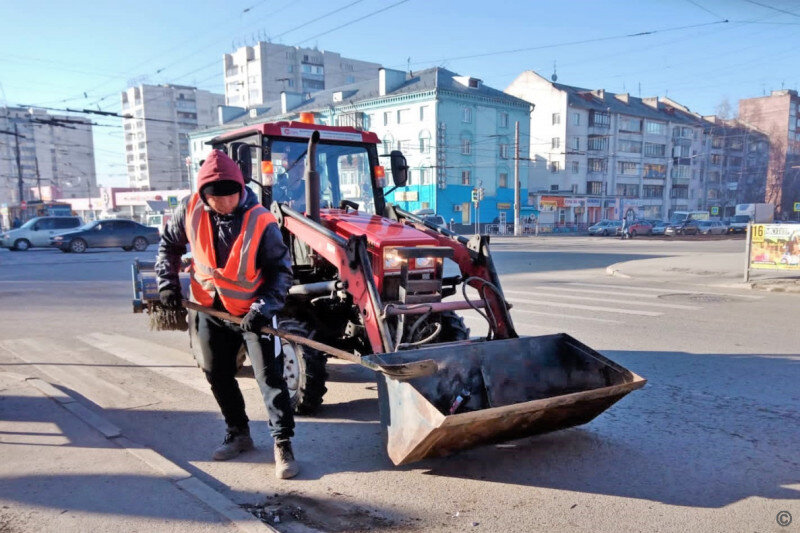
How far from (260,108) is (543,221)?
33151 mm

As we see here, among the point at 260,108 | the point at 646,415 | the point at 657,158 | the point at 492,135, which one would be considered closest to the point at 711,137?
the point at 657,158

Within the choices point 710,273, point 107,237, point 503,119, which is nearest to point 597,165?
point 503,119

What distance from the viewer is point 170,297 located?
3879 millimetres

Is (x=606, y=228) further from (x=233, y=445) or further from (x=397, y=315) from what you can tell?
(x=233, y=445)

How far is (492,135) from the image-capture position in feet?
167

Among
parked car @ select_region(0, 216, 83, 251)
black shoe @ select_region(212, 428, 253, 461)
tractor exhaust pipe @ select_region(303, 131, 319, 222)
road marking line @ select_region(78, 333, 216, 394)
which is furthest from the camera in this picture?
parked car @ select_region(0, 216, 83, 251)

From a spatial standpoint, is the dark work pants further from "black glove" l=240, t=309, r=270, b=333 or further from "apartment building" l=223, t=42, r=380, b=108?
"apartment building" l=223, t=42, r=380, b=108

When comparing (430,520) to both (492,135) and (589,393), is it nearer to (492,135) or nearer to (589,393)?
(589,393)

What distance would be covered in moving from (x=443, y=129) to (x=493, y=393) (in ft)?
149

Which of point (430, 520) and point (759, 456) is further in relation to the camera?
point (759, 456)

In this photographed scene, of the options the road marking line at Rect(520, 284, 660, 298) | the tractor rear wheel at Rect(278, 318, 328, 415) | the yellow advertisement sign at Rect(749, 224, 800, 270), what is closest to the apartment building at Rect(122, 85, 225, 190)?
the road marking line at Rect(520, 284, 660, 298)

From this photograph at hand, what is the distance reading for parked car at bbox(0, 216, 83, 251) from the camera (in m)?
27.9

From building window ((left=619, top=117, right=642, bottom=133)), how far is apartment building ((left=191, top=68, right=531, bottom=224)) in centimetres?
1675

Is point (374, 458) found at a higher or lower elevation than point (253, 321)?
lower
